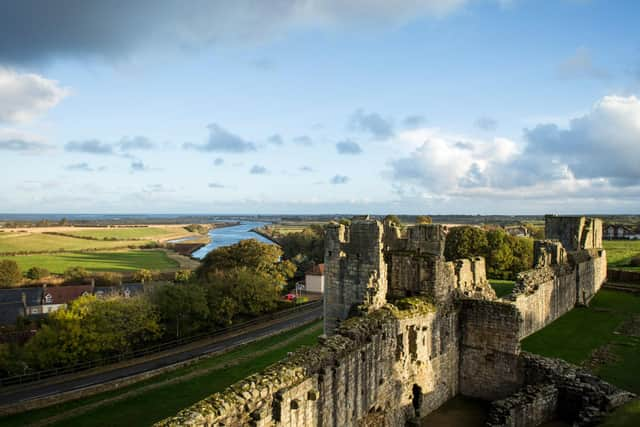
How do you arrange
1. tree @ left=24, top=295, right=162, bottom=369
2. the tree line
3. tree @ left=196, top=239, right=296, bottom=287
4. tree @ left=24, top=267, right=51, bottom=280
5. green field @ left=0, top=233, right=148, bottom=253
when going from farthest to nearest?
green field @ left=0, top=233, right=148, bottom=253 → tree @ left=24, top=267, right=51, bottom=280 → tree @ left=196, top=239, right=296, bottom=287 → the tree line → tree @ left=24, top=295, right=162, bottom=369

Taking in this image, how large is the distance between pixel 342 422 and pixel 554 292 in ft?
75.0

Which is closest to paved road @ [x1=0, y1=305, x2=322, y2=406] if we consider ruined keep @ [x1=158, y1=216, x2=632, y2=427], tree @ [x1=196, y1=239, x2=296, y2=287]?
tree @ [x1=196, y1=239, x2=296, y2=287]

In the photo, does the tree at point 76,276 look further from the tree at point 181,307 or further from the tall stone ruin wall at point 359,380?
the tall stone ruin wall at point 359,380

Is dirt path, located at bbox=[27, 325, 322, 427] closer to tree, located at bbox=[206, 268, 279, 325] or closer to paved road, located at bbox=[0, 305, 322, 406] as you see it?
paved road, located at bbox=[0, 305, 322, 406]

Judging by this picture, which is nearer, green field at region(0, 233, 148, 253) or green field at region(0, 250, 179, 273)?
green field at region(0, 250, 179, 273)

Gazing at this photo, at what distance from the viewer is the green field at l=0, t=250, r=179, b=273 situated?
8119 cm

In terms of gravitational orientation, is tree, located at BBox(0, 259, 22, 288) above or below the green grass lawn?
below

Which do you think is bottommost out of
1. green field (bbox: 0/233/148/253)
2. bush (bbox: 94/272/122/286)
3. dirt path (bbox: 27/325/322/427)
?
dirt path (bbox: 27/325/322/427)

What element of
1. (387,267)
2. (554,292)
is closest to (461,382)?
(387,267)

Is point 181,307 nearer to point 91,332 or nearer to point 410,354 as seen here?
point 91,332

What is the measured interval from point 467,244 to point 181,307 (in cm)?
3416

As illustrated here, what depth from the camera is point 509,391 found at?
15.9 metres

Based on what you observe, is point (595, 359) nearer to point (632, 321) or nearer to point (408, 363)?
point (632, 321)

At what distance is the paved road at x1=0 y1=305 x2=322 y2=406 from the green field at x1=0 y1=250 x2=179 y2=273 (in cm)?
4686
